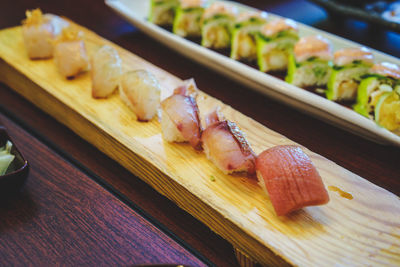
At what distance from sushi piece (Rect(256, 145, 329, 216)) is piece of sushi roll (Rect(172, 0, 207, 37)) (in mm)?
1657

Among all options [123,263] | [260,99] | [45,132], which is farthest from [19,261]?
[260,99]

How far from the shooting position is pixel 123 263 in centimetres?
119

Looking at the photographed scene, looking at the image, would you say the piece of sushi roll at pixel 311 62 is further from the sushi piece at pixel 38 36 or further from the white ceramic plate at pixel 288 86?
the sushi piece at pixel 38 36

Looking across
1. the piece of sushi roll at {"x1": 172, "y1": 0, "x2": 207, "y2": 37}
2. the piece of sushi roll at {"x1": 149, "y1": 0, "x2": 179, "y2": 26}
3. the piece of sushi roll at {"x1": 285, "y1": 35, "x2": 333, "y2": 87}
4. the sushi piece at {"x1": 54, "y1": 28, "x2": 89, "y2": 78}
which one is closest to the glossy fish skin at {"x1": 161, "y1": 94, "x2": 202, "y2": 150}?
the sushi piece at {"x1": 54, "y1": 28, "x2": 89, "y2": 78}

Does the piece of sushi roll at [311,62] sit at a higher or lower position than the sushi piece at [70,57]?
higher

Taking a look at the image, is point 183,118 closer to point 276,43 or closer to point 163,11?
point 276,43

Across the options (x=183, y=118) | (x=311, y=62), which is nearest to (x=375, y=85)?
(x=311, y=62)

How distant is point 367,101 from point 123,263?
147cm

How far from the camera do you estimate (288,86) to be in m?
1.88

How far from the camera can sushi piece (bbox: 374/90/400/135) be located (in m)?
1.75

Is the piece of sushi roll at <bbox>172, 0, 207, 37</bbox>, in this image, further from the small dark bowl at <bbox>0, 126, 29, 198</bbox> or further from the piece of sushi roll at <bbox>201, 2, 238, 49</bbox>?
the small dark bowl at <bbox>0, 126, 29, 198</bbox>

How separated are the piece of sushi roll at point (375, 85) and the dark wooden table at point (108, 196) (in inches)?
8.0

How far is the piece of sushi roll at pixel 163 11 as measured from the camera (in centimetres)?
282

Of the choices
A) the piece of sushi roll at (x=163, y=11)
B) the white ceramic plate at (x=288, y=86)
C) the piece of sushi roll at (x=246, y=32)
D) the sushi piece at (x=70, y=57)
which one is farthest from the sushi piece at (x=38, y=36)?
the piece of sushi roll at (x=246, y=32)
